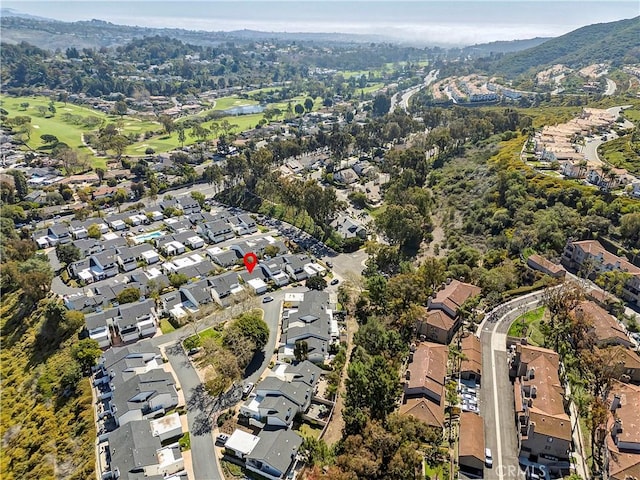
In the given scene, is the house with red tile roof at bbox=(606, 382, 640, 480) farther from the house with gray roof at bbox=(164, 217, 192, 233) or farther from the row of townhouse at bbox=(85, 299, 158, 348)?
the house with gray roof at bbox=(164, 217, 192, 233)

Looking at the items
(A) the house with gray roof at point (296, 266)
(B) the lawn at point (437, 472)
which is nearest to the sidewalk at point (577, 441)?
(B) the lawn at point (437, 472)

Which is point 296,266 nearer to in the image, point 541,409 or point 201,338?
point 201,338

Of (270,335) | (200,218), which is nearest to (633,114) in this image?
(200,218)

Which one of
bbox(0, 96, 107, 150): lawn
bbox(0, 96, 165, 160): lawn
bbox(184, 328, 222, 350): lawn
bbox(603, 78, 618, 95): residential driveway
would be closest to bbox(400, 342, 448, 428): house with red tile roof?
bbox(184, 328, 222, 350): lawn

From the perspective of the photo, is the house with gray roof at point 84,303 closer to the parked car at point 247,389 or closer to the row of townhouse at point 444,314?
the parked car at point 247,389

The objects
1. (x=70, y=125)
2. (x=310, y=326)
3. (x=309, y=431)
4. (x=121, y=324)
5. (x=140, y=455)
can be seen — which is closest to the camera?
(x=140, y=455)

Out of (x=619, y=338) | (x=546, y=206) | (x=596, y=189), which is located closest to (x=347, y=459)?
(x=619, y=338)
